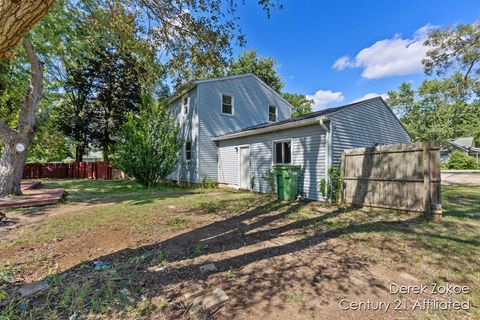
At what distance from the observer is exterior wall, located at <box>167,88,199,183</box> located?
12698 millimetres

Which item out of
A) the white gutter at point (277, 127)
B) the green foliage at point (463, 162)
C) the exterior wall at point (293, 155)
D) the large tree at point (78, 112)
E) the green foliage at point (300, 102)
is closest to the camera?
the white gutter at point (277, 127)

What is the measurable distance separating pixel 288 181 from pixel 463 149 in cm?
4038

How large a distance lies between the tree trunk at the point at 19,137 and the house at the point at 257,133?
243 inches

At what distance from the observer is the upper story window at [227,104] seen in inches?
524

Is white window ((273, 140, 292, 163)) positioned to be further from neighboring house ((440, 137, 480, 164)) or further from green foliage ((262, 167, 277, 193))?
neighboring house ((440, 137, 480, 164))

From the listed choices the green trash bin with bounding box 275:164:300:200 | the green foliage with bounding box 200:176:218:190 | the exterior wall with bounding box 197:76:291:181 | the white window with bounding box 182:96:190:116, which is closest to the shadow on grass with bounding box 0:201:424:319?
the green trash bin with bounding box 275:164:300:200

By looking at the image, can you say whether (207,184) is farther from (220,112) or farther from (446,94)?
(446,94)

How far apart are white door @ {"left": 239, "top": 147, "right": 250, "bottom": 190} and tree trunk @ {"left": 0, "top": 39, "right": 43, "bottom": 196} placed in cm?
842

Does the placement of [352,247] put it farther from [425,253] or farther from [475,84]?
[475,84]

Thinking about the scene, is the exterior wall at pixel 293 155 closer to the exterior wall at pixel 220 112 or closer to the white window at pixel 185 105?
the exterior wall at pixel 220 112

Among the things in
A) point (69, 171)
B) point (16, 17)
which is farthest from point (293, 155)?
point (69, 171)

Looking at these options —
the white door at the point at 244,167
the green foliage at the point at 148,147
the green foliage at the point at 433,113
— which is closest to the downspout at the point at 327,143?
the white door at the point at 244,167

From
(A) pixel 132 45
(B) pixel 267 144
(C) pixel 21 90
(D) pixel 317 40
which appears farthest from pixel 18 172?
(D) pixel 317 40

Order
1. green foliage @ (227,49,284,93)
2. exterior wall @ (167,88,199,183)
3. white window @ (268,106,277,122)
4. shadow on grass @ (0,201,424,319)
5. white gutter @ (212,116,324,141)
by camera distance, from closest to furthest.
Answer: shadow on grass @ (0,201,424,319) < white gutter @ (212,116,324,141) < exterior wall @ (167,88,199,183) < white window @ (268,106,277,122) < green foliage @ (227,49,284,93)
